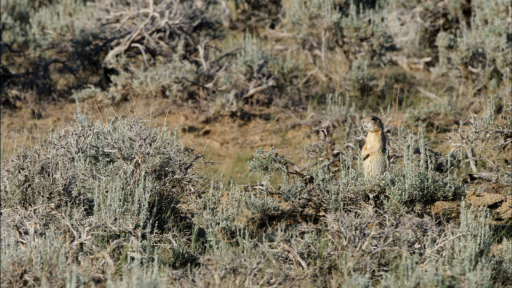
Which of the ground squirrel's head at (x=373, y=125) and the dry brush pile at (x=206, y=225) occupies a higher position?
the ground squirrel's head at (x=373, y=125)

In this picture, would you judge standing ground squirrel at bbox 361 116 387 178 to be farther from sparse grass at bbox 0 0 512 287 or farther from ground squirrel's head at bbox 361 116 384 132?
sparse grass at bbox 0 0 512 287

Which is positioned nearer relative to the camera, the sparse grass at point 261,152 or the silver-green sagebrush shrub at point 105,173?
the sparse grass at point 261,152

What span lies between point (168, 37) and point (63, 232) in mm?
5174

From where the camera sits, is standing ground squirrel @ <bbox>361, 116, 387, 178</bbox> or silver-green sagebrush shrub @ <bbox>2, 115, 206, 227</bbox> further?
standing ground squirrel @ <bbox>361, 116, 387, 178</bbox>

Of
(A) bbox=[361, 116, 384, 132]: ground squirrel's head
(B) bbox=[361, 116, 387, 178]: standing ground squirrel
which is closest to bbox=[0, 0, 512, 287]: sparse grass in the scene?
(B) bbox=[361, 116, 387, 178]: standing ground squirrel

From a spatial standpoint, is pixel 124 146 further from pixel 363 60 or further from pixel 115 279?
pixel 363 60

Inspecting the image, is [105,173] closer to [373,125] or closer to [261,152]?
[261,152]

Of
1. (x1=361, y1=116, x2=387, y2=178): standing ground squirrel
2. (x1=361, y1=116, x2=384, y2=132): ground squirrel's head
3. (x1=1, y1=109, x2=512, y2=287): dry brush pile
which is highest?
(x1=361, y1=116, x2=384, y2=132): ground squirrel's head

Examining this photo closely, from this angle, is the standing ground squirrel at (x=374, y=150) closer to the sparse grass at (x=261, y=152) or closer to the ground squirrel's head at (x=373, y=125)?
the ground squirrel's head at (x=373, y=125)

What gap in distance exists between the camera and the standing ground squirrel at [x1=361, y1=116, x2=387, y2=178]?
17.1ft

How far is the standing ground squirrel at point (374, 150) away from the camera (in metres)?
5.21

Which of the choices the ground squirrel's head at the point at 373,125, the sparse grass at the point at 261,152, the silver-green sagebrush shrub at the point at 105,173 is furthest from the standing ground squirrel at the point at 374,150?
the silver-green sagebrush shrub at the point at 105,173

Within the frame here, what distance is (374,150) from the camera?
5305 mm

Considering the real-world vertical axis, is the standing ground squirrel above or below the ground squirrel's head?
below
